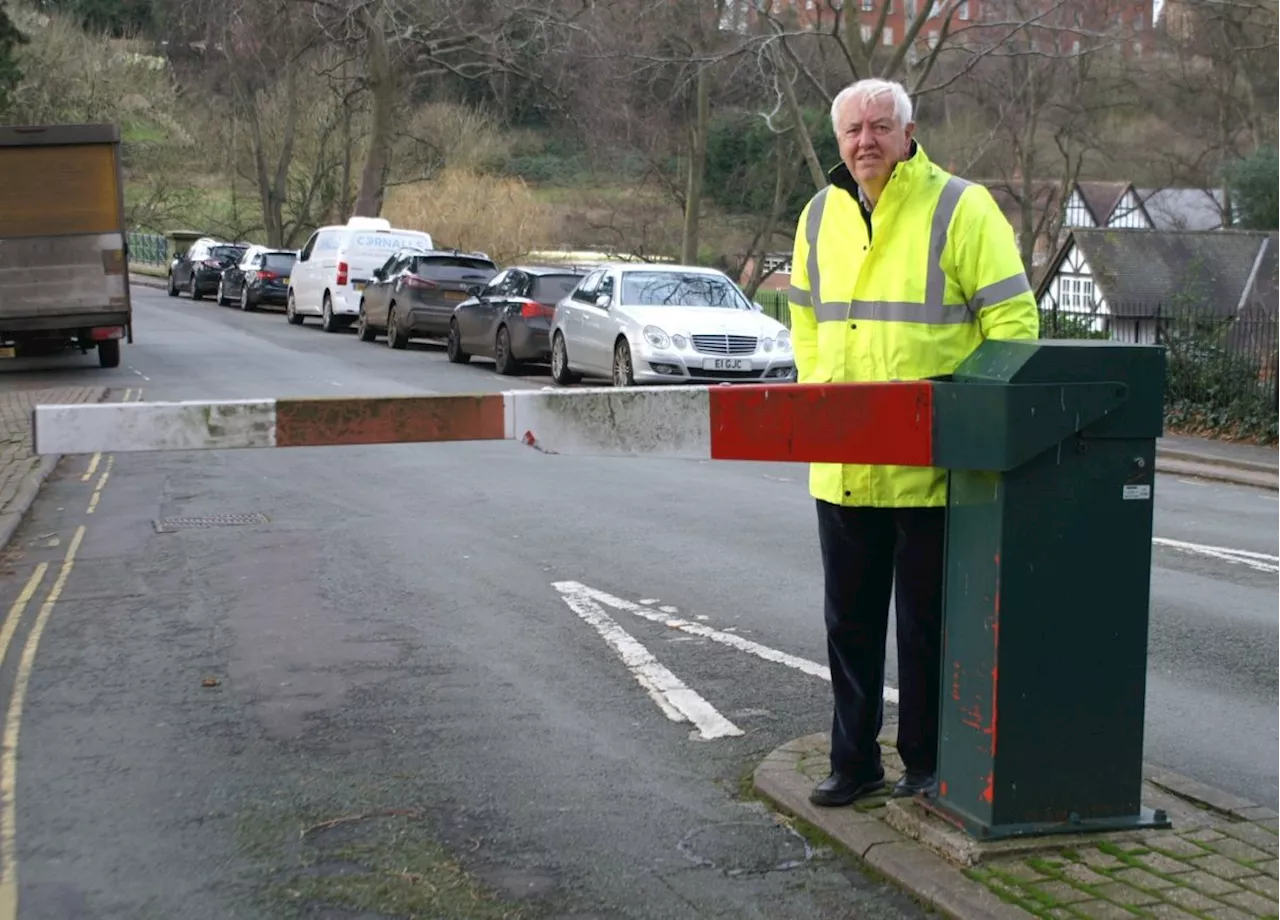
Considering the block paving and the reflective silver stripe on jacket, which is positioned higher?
the reflective silver stripe on jacket


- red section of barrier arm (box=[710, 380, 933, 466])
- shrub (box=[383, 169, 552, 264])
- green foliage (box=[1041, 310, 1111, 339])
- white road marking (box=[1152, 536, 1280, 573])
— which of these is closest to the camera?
red section of barrier arm (box=[710, 380, 933, 466])

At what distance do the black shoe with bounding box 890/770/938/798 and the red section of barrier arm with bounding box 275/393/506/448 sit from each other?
1.62 m

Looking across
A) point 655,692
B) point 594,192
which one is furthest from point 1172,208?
point 655,692

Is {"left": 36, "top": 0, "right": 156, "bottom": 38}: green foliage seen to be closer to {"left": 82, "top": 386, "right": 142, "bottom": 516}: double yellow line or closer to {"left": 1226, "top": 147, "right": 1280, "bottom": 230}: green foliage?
{"left": 1226, "top": 147, "right": 1280, "bottom": 230}: green foliage

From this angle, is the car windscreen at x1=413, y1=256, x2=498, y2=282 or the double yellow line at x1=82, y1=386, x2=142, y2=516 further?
the car windscreen at x1=413, y1=256, x2=498, y2=282

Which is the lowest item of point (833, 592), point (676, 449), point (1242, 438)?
point (1242, 438)

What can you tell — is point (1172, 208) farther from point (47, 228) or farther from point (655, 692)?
point (655, 692)

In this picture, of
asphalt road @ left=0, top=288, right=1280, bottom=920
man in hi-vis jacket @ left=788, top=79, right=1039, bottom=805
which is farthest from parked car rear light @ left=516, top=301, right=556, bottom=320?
man in hi-vis jacket @ left=788, top=79, right=1039, bottom=805

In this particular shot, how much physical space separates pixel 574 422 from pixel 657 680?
7.37 feet

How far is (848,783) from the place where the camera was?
4902 millimetres

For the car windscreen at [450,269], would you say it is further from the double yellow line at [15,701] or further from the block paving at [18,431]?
the double yellow line at [15,701]

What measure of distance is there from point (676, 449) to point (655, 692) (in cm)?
206

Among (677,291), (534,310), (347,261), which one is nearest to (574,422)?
(677,291)

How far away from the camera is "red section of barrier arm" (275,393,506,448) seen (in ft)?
14.6
